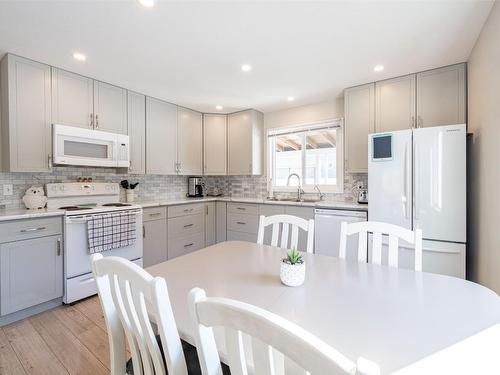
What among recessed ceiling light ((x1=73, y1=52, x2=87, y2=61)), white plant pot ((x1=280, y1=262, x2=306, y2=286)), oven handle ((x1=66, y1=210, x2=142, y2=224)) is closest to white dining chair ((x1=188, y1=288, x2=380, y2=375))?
white plant pot ((x1=280, y1=262, x2=306, y2=286))

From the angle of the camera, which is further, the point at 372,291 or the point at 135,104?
the point at 135,104

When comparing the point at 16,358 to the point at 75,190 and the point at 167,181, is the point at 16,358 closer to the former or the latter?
the point at 75,190

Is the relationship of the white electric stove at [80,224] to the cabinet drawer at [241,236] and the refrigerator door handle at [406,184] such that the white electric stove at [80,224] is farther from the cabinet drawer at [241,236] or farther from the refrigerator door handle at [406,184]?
the refrigerator door handle at [406,184]

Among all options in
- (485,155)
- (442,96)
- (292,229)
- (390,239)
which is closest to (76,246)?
(292,229)

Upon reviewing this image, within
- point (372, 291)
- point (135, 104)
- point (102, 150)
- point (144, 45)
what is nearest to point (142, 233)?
point (102, 150)

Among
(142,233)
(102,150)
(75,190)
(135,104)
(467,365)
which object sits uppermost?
(135,104)

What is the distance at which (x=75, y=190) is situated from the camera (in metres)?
2.78

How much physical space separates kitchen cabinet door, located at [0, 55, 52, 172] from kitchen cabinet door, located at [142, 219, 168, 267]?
1.20 meters

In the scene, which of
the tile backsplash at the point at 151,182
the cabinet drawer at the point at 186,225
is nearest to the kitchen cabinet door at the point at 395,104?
the tile backsplash at the point at 151,182

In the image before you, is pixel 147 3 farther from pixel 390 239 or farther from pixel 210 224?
pixel 210 224

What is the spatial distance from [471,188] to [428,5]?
158 centimetres

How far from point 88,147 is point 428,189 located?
3456mm

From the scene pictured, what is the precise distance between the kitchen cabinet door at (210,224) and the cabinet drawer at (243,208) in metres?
0.28

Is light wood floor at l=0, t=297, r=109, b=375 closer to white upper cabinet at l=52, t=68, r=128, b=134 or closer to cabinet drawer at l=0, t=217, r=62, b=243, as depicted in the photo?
cabinet drawer at l=0, t=217, r=62, b=243
